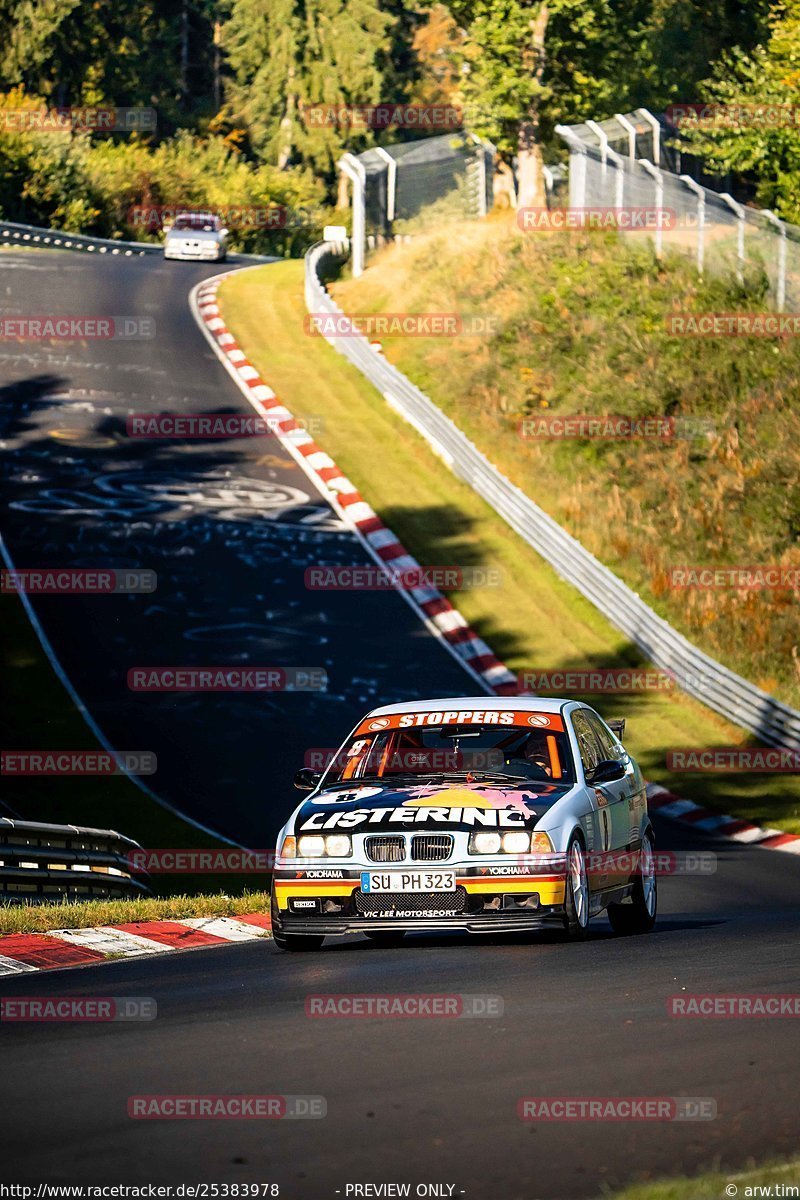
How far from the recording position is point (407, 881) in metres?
9.67

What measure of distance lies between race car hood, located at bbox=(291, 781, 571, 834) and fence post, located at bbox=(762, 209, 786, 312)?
22.6 meters

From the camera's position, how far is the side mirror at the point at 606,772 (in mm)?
10508

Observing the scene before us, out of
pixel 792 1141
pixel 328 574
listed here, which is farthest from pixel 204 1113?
pixel 328 574

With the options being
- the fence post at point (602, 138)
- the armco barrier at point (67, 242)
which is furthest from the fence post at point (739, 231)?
the armco barrier at point (67, 242)

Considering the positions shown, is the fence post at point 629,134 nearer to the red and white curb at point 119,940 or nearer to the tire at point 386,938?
the red and white curb at point 119,940

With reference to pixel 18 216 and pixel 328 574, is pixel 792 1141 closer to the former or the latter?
pixel 328 574

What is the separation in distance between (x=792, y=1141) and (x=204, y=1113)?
5.99 ft

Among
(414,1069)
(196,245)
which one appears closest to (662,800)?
(414,1069)

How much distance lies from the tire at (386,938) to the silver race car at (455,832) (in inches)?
3.0

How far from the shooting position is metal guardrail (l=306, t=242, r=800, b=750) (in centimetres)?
2197

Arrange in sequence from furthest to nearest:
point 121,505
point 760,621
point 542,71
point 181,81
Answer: point 181,81 < point 542,71 < point 121,505 < point 760,621

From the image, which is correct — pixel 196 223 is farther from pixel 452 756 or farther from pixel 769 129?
pixel 452 756

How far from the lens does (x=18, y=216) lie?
63.1 meters

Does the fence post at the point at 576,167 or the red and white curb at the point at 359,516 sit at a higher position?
the fence post at the point at 576,167
